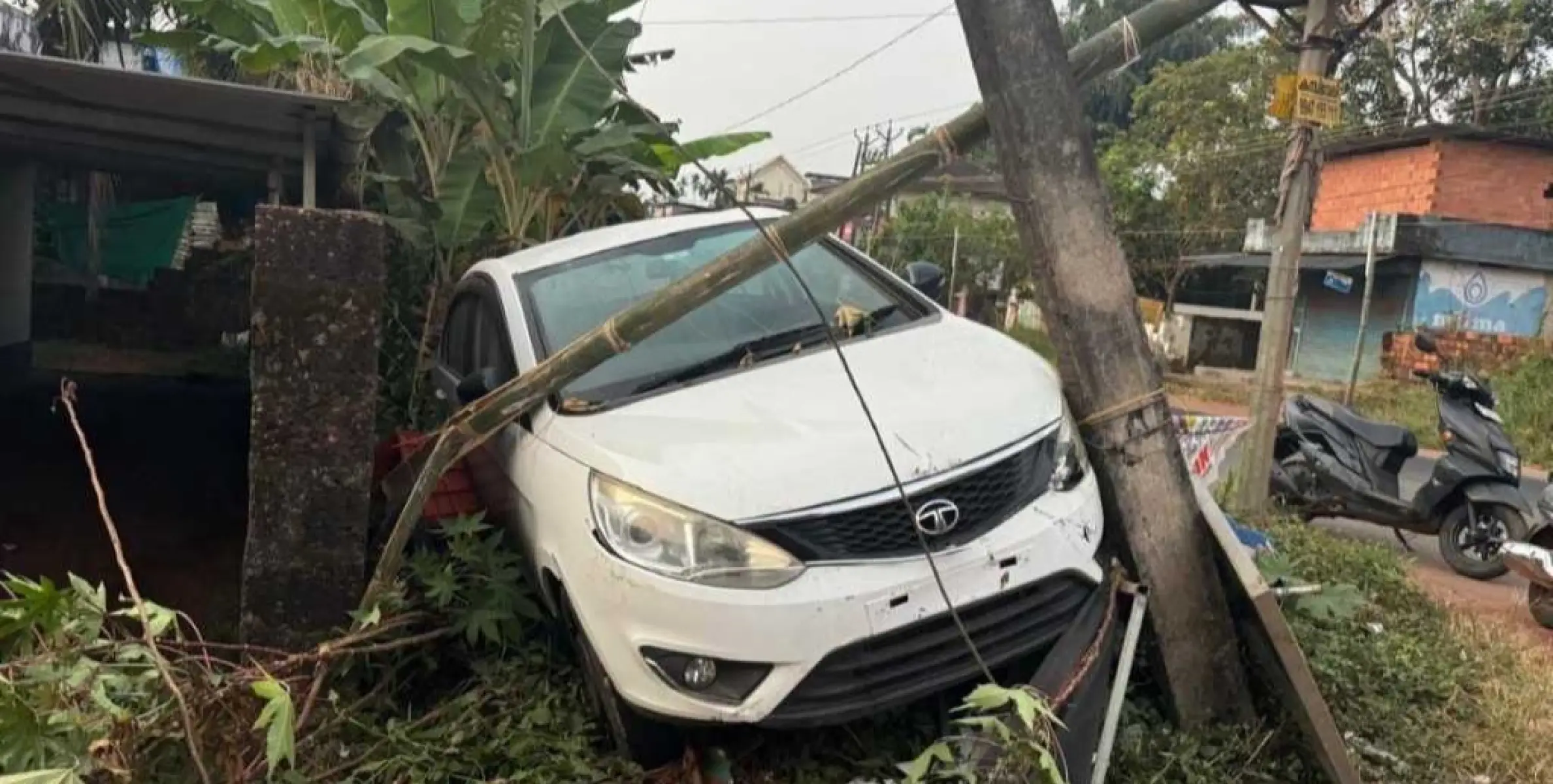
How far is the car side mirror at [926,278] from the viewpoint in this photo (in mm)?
4551

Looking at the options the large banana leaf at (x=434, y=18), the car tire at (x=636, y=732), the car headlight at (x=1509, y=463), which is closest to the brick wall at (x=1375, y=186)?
the car headlight at (x=1509, y=463)

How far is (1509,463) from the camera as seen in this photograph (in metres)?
6.69

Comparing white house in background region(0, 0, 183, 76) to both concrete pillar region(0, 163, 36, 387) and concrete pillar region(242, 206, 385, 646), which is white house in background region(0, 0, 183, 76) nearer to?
concrete pillar region(0, 163, 36, 387)

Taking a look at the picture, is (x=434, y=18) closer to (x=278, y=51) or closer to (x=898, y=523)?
(x=278, y=51)

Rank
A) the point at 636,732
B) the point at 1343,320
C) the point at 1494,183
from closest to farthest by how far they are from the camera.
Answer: the point at 636,732, the point at 1494,183, the point at 1343,320

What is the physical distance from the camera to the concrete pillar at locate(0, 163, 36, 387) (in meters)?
11.4

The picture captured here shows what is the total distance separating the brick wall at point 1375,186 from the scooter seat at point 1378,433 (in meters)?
16.0

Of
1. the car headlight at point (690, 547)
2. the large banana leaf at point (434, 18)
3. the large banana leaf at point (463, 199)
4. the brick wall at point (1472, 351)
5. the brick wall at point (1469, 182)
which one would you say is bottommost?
the brick wall at point (1472, 351)

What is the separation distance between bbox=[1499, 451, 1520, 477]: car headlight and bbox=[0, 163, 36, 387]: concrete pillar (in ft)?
42.8

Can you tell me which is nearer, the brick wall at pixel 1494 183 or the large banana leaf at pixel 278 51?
the large banana leaf at pixel 278 51

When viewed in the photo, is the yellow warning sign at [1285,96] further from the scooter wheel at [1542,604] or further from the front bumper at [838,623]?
the front bumper at [838,623]

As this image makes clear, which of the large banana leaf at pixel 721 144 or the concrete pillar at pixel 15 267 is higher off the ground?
the large banana leaf at pixel 721 144

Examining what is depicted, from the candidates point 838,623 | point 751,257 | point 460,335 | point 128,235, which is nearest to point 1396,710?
point 838,623

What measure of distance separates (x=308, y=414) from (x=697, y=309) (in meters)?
1.42
